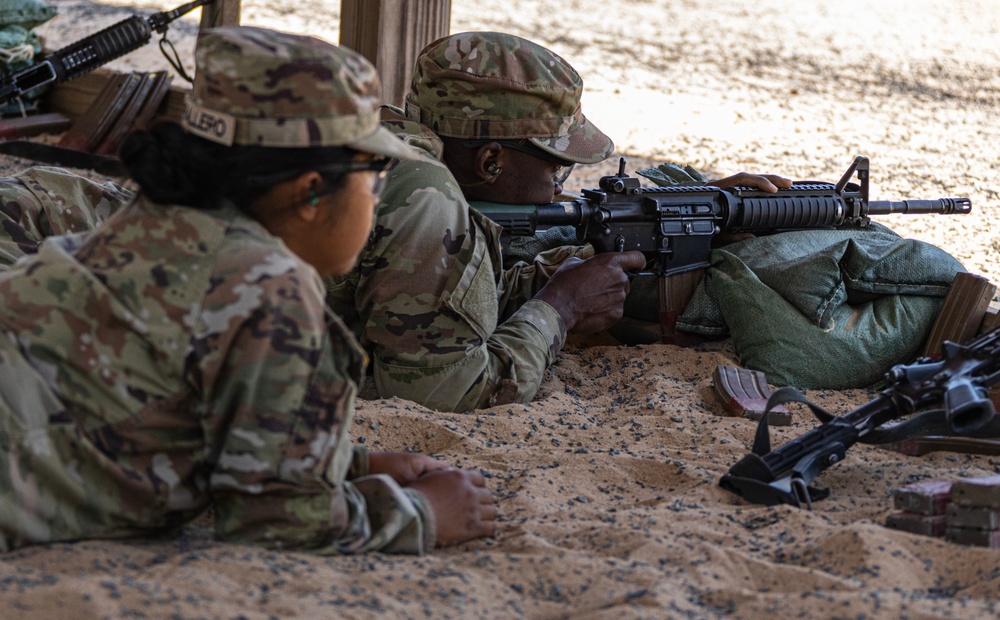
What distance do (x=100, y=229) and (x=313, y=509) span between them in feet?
2.30

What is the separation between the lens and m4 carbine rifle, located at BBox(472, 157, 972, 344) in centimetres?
417

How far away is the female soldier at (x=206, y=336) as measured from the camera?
2.15 meters

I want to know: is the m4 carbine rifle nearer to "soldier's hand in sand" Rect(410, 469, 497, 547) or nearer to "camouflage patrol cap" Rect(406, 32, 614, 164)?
"camouflage patrol cap" Rect(406, 32, 614, 164)

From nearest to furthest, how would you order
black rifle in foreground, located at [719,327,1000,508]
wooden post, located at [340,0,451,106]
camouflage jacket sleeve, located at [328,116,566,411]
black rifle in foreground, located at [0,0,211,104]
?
black rifle in foreground, located at [719,327,1000,508], camouflage jacket sleeve, located at [328,116,566,411], wooden post, located at [340,0,451,106], black rifle in foreground, located at [0,0,211,104]

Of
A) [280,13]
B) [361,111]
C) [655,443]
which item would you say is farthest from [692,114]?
[361,111]

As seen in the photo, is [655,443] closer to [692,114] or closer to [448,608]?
[448,608]

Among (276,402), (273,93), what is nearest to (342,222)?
(273,93)

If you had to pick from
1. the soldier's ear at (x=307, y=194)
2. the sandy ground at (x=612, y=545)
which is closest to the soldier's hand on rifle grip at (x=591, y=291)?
the sandy ground at (x=612, y=545)

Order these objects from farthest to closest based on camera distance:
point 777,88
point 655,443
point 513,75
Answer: point 777,88, point 513,75, point 655,443

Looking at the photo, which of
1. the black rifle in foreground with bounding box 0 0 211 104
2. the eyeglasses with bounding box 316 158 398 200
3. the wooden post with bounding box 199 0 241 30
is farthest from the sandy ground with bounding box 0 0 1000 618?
the black rifle in foreground with bounding box 0 0 211 104

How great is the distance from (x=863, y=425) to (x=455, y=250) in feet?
4.25

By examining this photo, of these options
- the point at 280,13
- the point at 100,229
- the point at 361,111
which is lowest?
the point at 280,13

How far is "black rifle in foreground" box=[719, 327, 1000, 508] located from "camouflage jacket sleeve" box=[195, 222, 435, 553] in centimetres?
119

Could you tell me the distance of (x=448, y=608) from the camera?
2.17 meters
